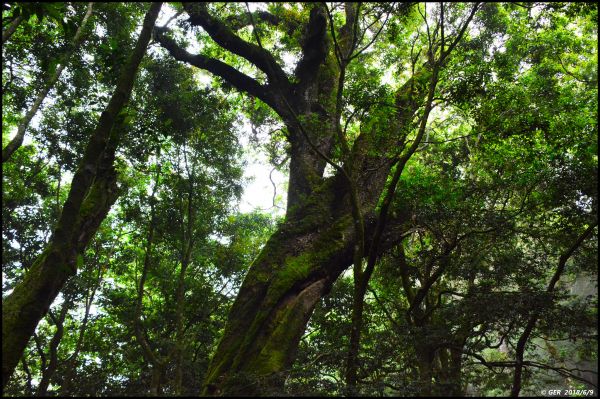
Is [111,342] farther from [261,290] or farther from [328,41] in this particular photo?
[328,41]

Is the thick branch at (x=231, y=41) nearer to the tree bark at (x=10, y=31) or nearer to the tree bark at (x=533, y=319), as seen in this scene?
the tree bark at (x=10, y=31)

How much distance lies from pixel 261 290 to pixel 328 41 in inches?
254

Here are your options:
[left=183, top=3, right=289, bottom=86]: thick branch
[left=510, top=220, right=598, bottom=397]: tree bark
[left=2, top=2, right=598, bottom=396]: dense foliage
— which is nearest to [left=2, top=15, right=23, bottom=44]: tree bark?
[left=2, top=2, right=598, bottom=396]: dense foliage

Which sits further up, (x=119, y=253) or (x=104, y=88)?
(x=104, y=88)

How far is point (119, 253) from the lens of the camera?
1205 centimetres

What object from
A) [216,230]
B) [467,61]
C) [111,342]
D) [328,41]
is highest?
[328,41]

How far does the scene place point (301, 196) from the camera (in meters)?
8.22

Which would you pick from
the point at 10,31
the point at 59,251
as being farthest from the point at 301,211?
the point at 10,31

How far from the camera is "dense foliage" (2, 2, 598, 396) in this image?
5.74m

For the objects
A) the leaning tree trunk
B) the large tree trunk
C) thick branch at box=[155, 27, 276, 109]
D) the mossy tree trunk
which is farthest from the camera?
thick branch at box=[155, 27, 276, 109]

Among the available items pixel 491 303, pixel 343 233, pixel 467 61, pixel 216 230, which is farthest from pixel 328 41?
pixel 491 303

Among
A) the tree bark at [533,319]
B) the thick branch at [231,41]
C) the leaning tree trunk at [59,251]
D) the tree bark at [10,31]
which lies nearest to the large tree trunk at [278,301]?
the leaning tree trunk at [59,251]

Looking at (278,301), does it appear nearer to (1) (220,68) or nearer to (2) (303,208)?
(2) (303,208)

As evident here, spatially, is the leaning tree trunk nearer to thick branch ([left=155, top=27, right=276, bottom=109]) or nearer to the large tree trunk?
the large tree trunk
